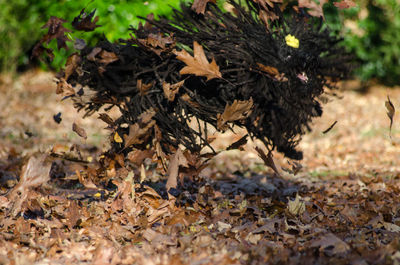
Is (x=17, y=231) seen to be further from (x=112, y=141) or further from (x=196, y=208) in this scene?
(x=196, y=208)

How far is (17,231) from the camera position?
2.41 metres

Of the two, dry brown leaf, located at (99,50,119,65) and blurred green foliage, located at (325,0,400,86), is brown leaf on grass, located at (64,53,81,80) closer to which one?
dry brown leaf, located at (99,50,119,65)

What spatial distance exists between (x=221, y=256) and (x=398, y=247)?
84 cm

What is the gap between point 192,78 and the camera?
261 centimetres

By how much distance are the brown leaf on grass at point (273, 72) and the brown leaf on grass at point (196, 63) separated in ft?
0.91

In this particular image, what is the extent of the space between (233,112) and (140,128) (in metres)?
0.53

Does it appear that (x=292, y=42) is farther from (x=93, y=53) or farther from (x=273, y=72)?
(x=93, y=53)

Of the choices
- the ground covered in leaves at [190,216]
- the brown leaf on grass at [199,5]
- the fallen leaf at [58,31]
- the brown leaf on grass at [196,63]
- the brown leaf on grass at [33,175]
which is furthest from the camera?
the brown leaf on grass at [199,5]

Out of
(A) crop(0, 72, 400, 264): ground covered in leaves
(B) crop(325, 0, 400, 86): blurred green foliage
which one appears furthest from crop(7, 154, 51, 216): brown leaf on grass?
(B) crop(325, 0, 400, 86): blurred green foliage

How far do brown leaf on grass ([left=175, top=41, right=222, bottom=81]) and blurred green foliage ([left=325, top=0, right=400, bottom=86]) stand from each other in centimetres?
792

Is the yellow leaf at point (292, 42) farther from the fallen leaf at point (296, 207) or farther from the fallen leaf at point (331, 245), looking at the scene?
the fallen leaf at point (331, 245)

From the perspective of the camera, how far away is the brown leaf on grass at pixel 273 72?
2.47 meters

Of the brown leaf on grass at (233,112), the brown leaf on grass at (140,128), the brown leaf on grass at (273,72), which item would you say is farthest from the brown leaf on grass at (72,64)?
the brown leaf on grass at (273,72)

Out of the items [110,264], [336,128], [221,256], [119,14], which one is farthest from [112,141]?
[336,128]
